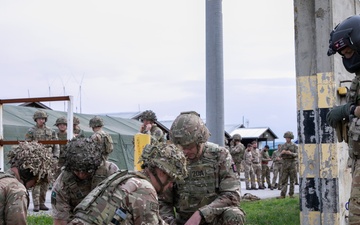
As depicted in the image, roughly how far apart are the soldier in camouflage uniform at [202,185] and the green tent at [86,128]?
9664mm

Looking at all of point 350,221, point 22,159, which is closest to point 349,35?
point 350,221

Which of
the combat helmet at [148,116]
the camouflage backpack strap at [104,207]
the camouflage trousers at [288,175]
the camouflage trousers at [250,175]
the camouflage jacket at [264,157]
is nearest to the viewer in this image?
the camouflage backpack strap at [104,207]

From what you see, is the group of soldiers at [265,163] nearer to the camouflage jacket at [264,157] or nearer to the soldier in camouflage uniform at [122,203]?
the camouflage jacket at [264,157]

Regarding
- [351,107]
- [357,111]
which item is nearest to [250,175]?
[351,107]

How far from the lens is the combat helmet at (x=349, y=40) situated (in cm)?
459

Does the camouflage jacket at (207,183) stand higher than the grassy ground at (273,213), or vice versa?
the camouflage jacket at (207,183)

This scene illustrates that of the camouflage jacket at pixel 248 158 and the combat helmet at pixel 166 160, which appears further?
the camouflage jacket at pixel 248 158

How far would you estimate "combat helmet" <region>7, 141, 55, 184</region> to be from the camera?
454 cm

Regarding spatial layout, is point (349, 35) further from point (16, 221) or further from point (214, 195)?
point (16, 221)

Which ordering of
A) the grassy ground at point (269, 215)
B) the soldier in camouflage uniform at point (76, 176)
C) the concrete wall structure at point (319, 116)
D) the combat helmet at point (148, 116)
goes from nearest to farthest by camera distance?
the soldier in camouflage uniform at point (76, 176), the concrete wall structure at point (319, 116), the grassy ground at point (269, 215), the combat helmet at point (148, 116)

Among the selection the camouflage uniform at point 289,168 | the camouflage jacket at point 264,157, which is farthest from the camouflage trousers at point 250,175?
the camouflage uniform at point 289,168

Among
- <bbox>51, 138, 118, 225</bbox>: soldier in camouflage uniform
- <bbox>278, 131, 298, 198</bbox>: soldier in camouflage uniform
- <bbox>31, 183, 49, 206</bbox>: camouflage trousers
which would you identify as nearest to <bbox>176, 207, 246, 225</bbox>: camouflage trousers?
<bbox>51, 138, 118, 225</bbox>: soldier in camouflage uniform

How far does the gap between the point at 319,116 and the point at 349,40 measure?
1265 millimetres

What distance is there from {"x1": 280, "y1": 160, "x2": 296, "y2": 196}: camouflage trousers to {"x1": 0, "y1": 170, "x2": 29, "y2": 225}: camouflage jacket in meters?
11.2
